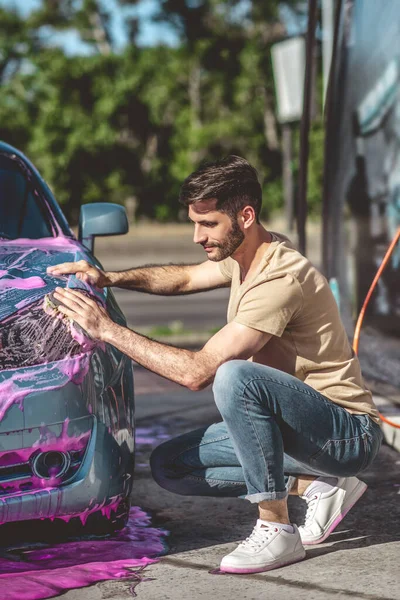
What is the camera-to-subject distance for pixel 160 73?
1169 inches

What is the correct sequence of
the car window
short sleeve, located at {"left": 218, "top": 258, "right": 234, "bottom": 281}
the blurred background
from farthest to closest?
the blurred background < the car window < short sleeve, located at {"left": 218, "top": 258, "right": 234, "bottom": 281}

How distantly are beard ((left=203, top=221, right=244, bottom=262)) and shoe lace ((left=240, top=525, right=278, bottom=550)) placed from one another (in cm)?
89

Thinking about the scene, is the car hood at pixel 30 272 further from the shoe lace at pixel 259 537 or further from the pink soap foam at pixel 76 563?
the shoe lace at pixel 259 537

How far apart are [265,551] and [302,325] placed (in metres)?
0.73

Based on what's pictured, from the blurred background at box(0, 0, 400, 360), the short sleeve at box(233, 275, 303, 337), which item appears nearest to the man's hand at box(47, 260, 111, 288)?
the short sleeve at box(233, 275, 303, 337)

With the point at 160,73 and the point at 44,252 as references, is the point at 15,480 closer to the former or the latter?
the point at 44,252

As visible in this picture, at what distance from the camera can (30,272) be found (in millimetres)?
3373

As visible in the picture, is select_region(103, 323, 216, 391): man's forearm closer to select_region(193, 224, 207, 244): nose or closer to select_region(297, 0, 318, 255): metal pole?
select_region(193, 224, 207, 244): nose

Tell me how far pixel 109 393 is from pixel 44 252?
0.75 meters

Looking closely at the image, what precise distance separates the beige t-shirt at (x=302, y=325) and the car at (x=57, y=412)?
49 centimetres

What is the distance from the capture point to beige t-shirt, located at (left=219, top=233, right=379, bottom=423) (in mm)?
3107

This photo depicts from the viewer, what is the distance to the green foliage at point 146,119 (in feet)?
94.6

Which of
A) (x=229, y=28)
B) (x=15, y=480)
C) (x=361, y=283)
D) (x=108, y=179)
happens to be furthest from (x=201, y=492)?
(x=229, y=28)

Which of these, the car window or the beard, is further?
the car window
